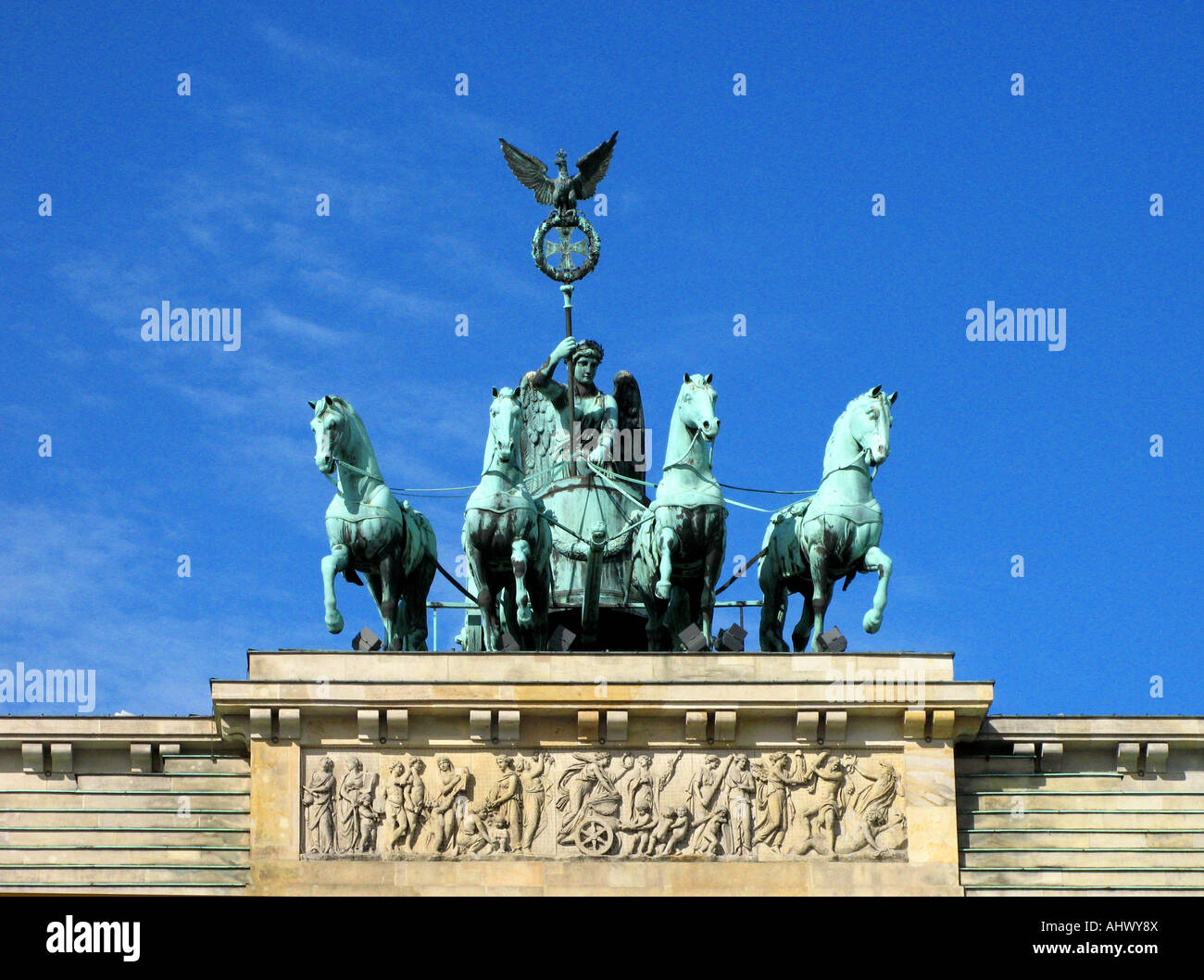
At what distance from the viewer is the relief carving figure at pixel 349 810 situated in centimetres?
3316

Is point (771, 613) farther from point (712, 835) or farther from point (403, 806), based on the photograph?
point (403, 806)

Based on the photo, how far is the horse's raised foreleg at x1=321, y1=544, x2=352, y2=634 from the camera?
34.8m

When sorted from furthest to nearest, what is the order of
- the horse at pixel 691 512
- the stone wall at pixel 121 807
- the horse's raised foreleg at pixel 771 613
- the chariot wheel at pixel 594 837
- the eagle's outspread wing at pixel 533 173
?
the eagle's outspread wing at pixel 533 173
the horse's raised foreleg at pixel 771 613
the horse at pixel 691 512
the stone wall at pixel 121 807
the chariot wheel at pixel 594 837

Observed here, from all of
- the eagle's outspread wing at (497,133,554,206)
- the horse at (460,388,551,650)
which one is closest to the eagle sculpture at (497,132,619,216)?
the eagle's outspread wing at (497,133,554,206)

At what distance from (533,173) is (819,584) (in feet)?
29.0

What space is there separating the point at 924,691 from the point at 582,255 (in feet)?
32.2

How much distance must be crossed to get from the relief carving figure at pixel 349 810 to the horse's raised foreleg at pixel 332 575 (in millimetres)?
2089

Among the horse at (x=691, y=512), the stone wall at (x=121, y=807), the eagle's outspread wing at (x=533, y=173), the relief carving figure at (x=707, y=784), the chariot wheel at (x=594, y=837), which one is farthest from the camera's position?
the eagle's outspread wing at (x=533, y=173)

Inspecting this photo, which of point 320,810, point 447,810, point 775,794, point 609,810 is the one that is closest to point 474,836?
point 447,810

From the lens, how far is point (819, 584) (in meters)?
34.7

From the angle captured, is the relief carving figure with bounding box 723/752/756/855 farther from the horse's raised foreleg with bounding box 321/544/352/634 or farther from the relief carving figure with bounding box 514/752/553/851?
the horse's raised foreleg with bounding box 321/544/352/634

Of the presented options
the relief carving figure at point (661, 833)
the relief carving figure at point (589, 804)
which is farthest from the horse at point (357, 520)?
the relief carving figure at point (661, 833)

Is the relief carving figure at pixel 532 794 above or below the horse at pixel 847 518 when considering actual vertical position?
below

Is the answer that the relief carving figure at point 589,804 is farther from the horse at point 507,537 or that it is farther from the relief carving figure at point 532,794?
the horse at point 507,537
